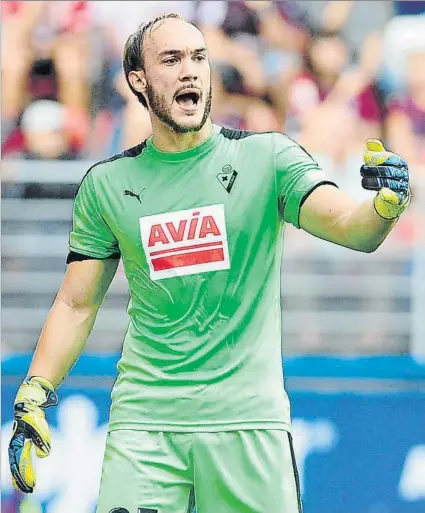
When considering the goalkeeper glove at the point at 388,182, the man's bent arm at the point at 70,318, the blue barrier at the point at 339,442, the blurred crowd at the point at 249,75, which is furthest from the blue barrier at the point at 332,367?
the goalkeeper glove at the point at 388,182

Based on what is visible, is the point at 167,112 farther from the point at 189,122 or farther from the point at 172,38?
the point at 172,38

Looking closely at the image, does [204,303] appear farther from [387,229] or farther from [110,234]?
[387,229]

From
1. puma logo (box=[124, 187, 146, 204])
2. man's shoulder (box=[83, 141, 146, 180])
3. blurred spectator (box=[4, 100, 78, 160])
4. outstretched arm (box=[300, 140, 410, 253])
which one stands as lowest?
outstretched arm (box=[300, 140, 410, 253])

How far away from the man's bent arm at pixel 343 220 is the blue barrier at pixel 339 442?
9.78 ft

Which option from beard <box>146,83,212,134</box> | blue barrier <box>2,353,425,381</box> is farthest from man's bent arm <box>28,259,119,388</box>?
blue barrier <box>2,353,425,381</box>

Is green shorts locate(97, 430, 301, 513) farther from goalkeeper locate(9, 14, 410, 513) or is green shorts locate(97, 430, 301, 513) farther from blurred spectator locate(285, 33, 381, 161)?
blurred spectator locate(285, 33, 381, 161)

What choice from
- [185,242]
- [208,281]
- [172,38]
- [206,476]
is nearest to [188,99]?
[172,38]

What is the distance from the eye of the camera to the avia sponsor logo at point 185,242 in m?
4.16

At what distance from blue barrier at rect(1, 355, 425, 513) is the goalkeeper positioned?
2.60 metres

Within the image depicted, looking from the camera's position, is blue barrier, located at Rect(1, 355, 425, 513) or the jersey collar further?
blue barrier, located at Rect(1, 355, 425, 513)

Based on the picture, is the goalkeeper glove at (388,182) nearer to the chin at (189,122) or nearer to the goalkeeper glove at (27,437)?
the chin at (189,122)

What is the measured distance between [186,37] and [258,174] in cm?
51

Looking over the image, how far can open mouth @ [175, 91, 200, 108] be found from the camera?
4.23m

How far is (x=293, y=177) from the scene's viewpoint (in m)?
4.11
